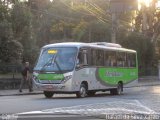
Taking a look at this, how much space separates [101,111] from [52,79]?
10.9m

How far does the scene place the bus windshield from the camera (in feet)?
88.7

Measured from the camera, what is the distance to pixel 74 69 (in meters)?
27.1

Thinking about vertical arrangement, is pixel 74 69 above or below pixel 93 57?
below

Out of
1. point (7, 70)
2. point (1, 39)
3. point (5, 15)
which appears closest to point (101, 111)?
point (7, 70)

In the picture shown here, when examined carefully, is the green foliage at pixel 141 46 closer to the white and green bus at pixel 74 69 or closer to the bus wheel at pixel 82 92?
the white and green bus at pixel 74 69

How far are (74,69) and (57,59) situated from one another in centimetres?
106

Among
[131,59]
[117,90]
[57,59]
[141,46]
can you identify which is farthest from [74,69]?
[141,46]

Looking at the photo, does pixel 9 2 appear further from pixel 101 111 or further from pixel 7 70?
pixel 101 111

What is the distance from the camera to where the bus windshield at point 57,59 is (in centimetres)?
2703

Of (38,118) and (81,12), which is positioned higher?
(81,12)

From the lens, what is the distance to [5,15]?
4750cm

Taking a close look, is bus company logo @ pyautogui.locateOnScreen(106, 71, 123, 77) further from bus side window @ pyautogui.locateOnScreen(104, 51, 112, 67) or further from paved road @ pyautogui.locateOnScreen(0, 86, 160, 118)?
paved road @ pyautogui.locateOnScreen(0, 86, 160, 118)

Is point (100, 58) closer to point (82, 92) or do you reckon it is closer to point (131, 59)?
point (82, 92)

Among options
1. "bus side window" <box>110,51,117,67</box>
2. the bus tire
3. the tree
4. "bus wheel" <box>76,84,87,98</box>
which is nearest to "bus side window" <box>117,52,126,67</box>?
"bus side window" <box>110,51,117,67</box>
